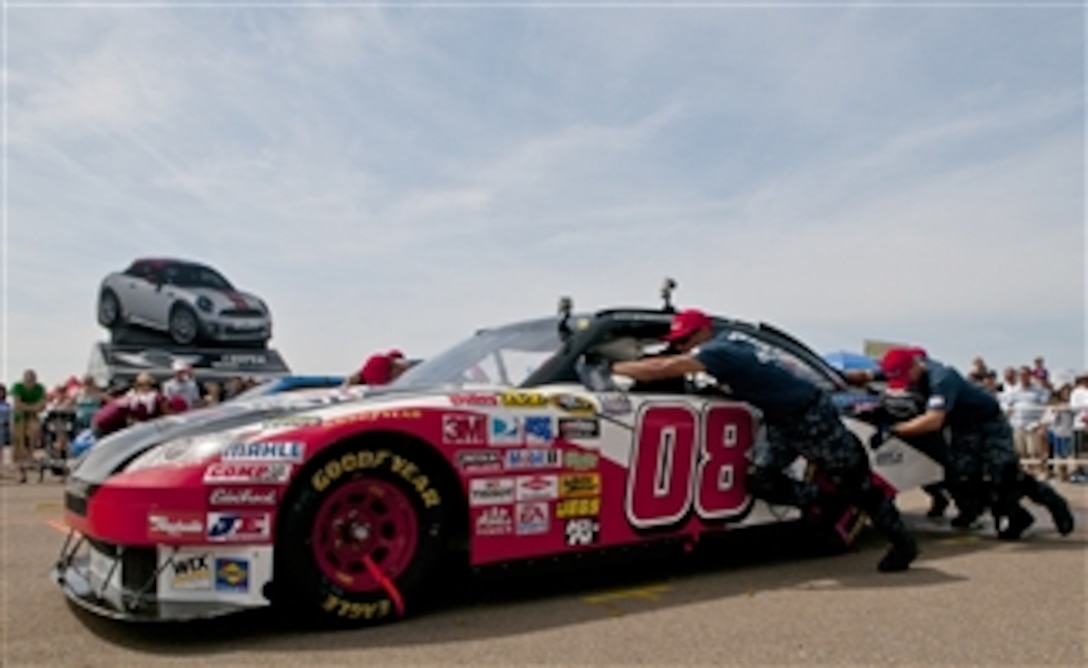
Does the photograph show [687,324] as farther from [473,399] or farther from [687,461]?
[473,399]

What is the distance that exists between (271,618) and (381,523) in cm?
65

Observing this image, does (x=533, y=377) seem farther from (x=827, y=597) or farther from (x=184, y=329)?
(x=184, y=329)

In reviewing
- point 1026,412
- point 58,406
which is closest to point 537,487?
point 1026,412

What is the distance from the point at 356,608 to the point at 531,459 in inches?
39.2

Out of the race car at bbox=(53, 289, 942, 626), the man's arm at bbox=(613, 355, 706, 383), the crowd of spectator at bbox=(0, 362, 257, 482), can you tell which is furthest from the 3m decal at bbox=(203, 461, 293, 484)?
the crowd of spectator at bbox=(0, 362, 257, 482)

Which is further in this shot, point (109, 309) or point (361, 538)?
point (109, 309)

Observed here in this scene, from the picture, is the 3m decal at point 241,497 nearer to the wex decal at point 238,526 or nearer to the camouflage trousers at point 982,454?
the wex decal at point 238,526

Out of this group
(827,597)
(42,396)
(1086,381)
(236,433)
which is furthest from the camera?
(42,396)

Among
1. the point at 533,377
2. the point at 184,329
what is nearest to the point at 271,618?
the point at 533,377

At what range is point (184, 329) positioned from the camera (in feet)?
73.0

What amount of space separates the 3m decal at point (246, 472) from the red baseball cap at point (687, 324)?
2250 millimetres

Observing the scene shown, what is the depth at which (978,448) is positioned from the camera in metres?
6.19

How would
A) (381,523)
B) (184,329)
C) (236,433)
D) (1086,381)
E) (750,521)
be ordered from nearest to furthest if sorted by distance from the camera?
(236,433)
(381,523)
(750,521)
(1086,381)
(184,329)

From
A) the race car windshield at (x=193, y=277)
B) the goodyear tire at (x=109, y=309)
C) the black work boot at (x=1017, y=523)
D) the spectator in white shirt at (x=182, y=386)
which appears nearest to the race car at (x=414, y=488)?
the black work boot at (x=1017, y=523)
